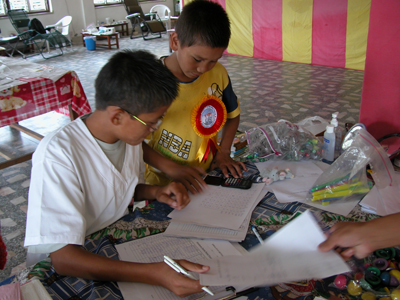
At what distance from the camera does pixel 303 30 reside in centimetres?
633

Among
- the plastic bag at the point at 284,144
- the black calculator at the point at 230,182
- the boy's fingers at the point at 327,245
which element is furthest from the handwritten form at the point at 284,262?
the plastic bag at the point at 284,144

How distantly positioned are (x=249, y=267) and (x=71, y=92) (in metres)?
2.55

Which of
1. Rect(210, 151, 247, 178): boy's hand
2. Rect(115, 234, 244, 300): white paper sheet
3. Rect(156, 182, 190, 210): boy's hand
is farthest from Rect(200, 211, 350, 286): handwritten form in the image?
Rect(210, 151, 247, 178): boy's hand

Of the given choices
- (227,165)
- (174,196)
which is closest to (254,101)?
(227,165)

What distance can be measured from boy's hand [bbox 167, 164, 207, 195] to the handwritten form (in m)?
0.49

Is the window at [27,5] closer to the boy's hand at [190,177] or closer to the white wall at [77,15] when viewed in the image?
the white wall at [77,15]

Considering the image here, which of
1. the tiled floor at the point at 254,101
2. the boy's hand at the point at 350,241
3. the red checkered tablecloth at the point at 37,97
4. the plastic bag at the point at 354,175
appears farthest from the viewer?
the red checkered tablecloth at the point at 37,97

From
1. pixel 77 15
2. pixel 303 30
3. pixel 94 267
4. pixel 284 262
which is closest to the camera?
pixel 284 262

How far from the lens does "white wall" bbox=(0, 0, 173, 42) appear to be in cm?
816

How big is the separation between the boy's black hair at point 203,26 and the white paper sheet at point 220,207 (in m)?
0.54

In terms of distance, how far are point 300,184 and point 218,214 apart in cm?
38

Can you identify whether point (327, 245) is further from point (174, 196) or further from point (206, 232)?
point (174, 196)

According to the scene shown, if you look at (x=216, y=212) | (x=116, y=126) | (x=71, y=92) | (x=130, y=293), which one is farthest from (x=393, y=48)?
(x=71, y=92)

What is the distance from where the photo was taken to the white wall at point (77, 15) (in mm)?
8156
